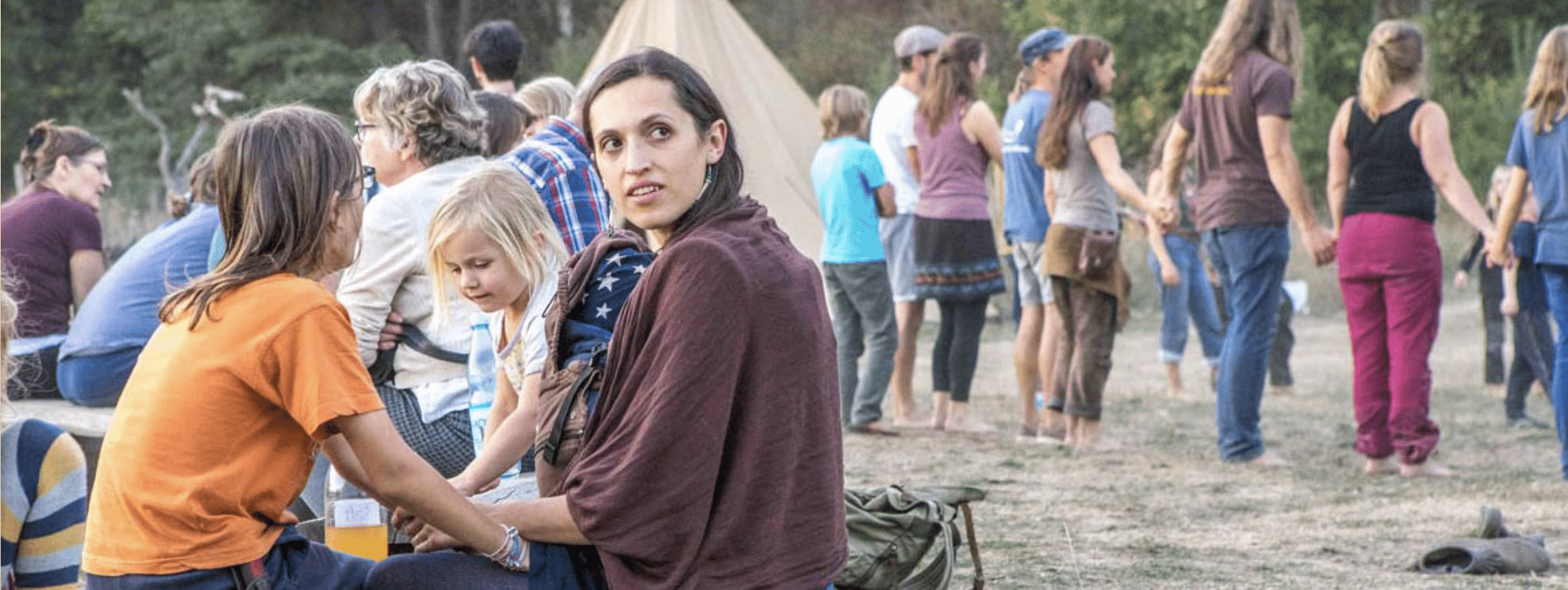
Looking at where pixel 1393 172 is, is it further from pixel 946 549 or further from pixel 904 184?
pixel 946 549

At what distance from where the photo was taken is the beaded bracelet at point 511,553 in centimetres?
279

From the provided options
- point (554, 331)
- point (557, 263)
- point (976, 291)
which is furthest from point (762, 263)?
point (976, 291)

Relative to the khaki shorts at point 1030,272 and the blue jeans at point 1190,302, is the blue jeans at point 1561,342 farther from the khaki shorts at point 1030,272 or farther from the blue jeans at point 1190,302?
the blue jeans at point 1190,302

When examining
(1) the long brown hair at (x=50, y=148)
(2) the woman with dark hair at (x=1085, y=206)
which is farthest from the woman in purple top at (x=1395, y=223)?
(1) the long brown hair at (x=50, y=148)

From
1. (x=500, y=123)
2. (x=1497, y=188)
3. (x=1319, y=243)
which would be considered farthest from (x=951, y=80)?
(x=1497, y=188)

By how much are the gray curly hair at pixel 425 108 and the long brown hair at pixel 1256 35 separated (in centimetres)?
359

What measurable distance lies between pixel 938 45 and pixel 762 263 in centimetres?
633

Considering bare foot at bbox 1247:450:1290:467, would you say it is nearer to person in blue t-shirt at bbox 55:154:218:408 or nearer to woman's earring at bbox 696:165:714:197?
person in blue t-shirt at bbox 55:154:218:408

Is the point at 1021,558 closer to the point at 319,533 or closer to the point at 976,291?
the point at 319,533

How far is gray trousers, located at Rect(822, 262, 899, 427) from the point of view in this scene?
27.0 ft

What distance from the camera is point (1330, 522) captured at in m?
6.13

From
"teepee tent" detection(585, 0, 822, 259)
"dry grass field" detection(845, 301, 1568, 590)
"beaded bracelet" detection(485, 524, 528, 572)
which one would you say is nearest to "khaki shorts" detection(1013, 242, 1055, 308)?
"dry grass field" detection(845, 301, 1568, 590)

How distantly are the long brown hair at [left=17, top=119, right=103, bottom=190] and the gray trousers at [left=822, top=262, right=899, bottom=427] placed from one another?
A: 3019 mm

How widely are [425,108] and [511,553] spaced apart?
5.63ft
